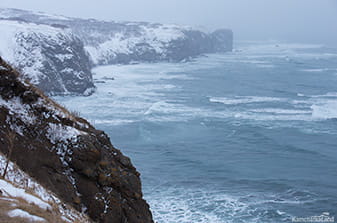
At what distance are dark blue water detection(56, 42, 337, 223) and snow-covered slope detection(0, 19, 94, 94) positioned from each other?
5.62 meters

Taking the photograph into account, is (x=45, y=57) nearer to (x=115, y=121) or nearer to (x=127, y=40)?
(x=115, y=121)

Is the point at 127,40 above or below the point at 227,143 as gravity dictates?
above

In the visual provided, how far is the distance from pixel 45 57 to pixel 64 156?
64.4 meters

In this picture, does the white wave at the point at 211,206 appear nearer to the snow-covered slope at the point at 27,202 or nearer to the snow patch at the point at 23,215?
the snow-covered slope at the point at 27,202

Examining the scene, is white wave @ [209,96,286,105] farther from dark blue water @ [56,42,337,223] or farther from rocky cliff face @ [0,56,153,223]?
rocky cliff face @ [0,56,153,223]

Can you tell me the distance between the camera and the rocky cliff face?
1188 centimetres

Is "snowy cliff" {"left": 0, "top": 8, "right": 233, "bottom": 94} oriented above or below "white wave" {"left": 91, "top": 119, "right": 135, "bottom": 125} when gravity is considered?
above

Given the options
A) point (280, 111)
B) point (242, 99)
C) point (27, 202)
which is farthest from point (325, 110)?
point (27, 202)

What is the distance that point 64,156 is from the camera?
12.7 m

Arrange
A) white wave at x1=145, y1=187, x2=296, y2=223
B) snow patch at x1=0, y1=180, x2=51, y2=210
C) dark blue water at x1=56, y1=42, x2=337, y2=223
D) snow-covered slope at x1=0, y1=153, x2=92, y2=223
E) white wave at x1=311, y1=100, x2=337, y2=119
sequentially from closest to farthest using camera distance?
snow-covered slope at x1=0, y1=153, x2=92, y2=223 < snow patch at x1=0, y1=180, x2=51, y2=210 < white wave at x1=145, y1=187, x2=296, y2=223 < dark blue water at x1=56, y1=42, x2=337, y2=223 < white wave at x1=311, y1=100, x2=337, y2=119

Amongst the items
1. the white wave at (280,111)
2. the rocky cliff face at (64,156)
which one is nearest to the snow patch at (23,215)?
the rocky cliff face at (64,156)

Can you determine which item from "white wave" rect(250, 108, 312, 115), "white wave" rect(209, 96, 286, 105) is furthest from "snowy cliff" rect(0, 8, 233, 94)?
"white wave" rect(250, 108, 312, 115)

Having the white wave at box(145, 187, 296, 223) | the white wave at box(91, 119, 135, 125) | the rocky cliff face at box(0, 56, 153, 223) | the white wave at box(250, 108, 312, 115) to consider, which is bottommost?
the white wave at box(145, 187, 296, 223)

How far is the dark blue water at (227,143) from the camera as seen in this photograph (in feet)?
83.8
